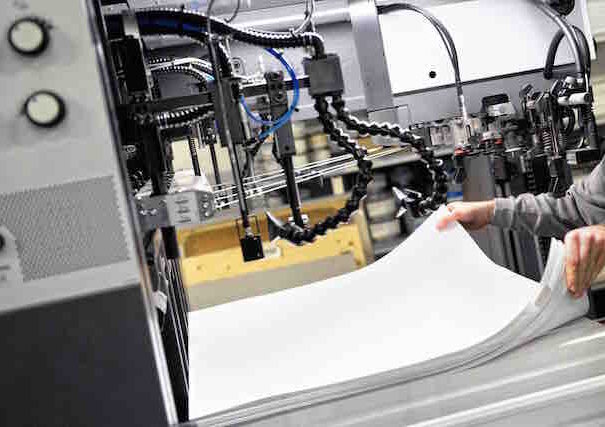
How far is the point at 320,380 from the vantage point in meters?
1.37

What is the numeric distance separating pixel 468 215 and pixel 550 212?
39cm

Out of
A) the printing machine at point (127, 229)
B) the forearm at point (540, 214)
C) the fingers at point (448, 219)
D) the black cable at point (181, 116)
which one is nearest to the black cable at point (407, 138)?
the printing machine at point (127, 229)

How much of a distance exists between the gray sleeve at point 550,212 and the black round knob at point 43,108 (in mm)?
1672

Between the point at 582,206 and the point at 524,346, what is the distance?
127cm

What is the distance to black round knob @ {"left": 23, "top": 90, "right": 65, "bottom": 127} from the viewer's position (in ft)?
3.03

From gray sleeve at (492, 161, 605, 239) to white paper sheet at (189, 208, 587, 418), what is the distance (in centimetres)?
32

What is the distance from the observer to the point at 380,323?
1.78 m

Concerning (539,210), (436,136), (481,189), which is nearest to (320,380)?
(539,210)

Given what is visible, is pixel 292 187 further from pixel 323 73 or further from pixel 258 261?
pixel 258 261

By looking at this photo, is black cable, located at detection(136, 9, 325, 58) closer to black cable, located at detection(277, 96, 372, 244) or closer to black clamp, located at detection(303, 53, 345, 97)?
black clamp, located at detection(303, 53, 345, 97)

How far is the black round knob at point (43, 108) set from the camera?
36.4 inches

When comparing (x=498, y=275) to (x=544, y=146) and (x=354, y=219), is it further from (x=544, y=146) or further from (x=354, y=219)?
(x=354, y=219)

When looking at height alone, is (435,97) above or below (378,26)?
below

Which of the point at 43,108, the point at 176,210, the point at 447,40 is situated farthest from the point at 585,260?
the point at 447,40
